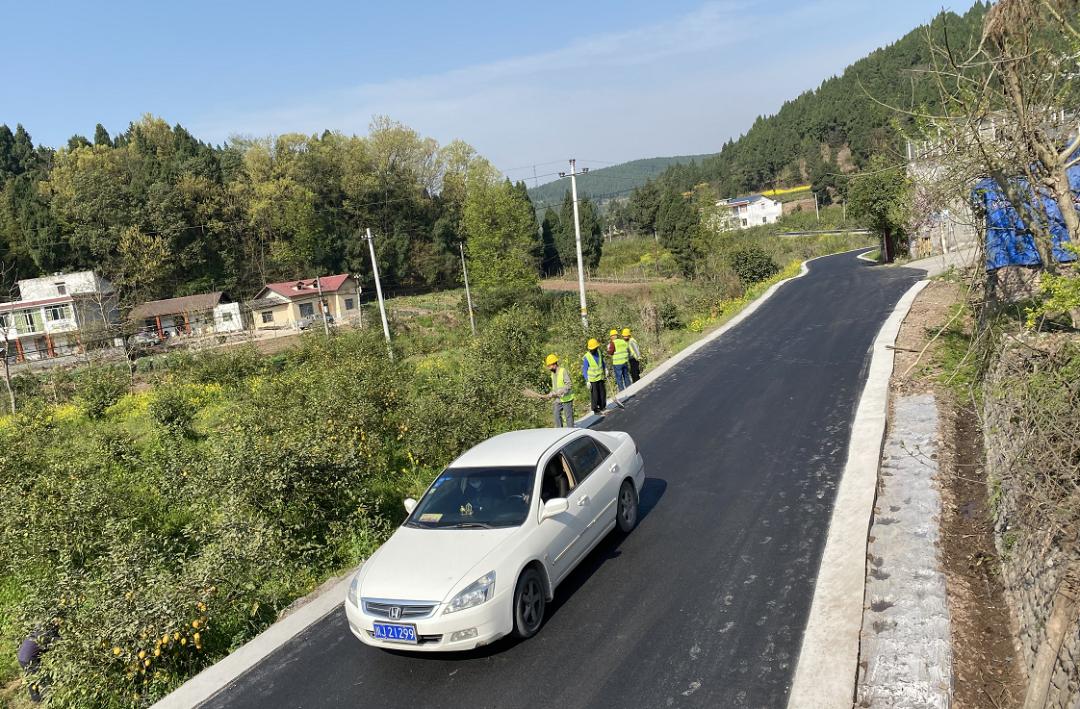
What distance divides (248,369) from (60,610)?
2623 cm

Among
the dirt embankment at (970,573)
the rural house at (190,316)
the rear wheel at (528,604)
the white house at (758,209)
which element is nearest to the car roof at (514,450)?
the rear wheel at (528,604)

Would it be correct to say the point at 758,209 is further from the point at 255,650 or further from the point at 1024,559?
the point at 255,650

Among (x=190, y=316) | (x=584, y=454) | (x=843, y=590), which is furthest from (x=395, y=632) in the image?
(x=190, y=316)

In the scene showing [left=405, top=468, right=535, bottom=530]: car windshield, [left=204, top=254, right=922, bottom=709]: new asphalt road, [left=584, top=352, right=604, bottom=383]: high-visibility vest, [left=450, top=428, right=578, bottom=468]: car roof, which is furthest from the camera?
[left=584, top=352, right=604, bottom=383]: high-visibility vest

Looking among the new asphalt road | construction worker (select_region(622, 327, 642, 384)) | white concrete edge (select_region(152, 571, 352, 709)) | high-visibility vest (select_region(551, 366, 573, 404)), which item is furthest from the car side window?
construction worker (select_region(622, 327, 642, 384))

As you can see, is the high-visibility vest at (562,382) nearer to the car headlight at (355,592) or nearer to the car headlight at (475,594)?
the car headlight at (355,592)

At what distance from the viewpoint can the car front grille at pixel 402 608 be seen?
548cm

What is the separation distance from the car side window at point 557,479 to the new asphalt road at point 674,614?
0.92 meters

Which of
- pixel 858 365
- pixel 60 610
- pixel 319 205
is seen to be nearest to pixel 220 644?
pixel 60 610

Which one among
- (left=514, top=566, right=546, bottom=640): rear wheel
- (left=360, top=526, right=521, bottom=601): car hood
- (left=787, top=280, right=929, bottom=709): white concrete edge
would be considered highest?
(left=360, top=526, right=521, bottom=601): car hood

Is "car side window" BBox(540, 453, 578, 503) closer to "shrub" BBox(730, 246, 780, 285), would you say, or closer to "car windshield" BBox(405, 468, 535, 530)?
"car windshield" BBox(405, 468, 535, 530)

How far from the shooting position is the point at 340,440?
34.5 feet

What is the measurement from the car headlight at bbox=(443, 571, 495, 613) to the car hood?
0.15 feet

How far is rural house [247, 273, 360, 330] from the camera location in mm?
60938
